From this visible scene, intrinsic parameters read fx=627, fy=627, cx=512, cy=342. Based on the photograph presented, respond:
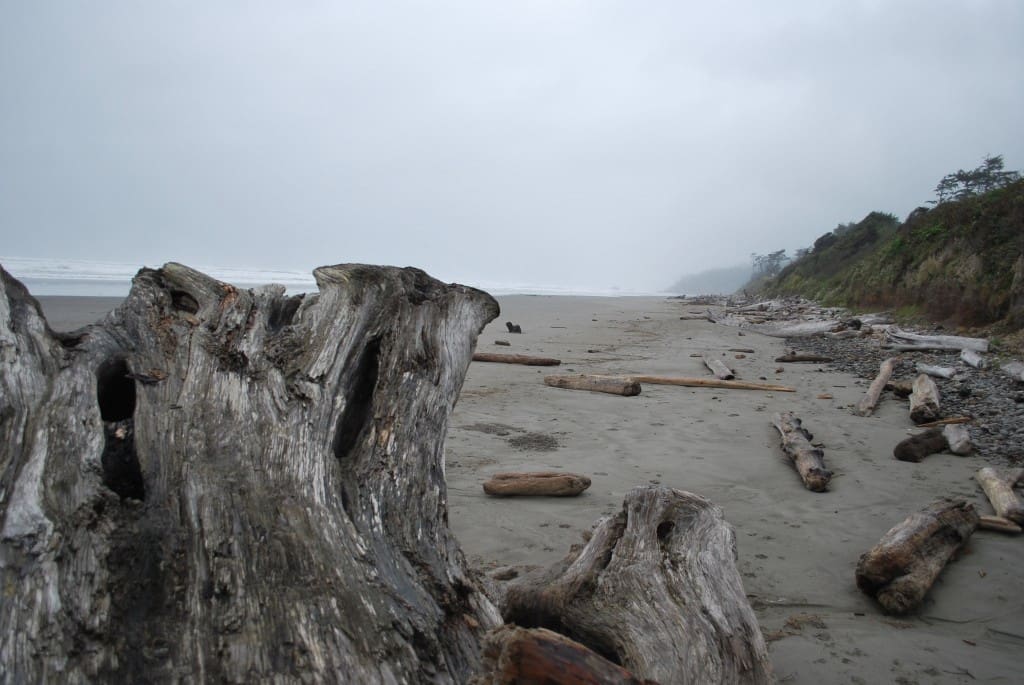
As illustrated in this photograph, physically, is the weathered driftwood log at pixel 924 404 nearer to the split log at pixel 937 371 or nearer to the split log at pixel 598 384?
the split log at pixel 937 371

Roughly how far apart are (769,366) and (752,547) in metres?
8.72

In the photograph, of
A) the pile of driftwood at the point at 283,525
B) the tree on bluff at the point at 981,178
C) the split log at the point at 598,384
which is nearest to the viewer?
the pile of driftwood at the point at 283,525

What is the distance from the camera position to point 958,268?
16.6m

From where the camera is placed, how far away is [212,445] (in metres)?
2.16

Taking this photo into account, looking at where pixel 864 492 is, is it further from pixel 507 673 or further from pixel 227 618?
pixel 227 618

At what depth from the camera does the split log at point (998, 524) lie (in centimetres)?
396

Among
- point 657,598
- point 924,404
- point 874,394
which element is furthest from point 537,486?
point 874,394

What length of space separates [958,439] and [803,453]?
5.99 ft

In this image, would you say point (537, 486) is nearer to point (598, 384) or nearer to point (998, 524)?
point (998, 524)

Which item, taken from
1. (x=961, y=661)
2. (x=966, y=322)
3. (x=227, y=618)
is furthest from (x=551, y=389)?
(x=966, y=322)

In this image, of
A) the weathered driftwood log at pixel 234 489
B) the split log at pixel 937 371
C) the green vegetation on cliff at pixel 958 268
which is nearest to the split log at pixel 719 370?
the split log at pixel 937 371

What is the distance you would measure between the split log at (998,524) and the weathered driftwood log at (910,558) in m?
0.43

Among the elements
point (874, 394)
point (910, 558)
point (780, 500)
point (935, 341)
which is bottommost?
point (780, 500)

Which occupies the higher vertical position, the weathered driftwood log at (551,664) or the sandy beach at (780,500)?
the weathered driftwood log at (551,664)
